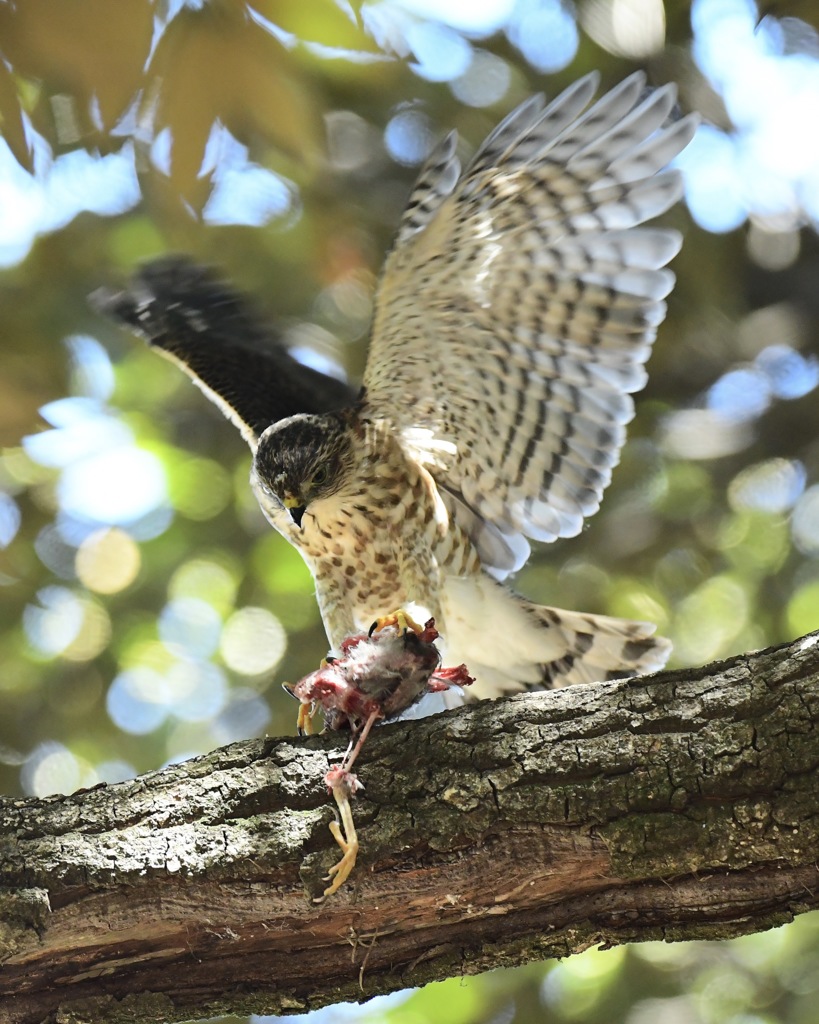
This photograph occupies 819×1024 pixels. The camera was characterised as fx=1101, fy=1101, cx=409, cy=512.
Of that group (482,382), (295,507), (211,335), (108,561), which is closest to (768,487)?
(482,382)

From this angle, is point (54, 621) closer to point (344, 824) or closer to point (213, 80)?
point (344, 824)

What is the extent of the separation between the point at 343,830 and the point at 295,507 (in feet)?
6.55

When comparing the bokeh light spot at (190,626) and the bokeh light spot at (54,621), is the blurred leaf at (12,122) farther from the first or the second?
the bokeh light spot at (190,626)

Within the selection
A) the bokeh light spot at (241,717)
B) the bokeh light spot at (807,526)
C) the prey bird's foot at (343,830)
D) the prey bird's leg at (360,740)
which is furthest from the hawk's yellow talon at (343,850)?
the bokeh light spot at (807,526)

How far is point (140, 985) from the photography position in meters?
2.47

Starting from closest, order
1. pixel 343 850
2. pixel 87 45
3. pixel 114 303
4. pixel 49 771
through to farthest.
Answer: pixel 87 45, pixel 343 850, pixel 114 303, pixel 49 771

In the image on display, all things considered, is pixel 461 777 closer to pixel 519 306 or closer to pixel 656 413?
pixel 519 306

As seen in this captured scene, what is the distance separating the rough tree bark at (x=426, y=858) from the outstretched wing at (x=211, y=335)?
2.42 metres

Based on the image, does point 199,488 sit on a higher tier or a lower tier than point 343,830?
lower

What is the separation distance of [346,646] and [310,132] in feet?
6.44

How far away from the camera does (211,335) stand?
4.78 metres

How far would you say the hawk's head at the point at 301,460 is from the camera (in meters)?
4.20

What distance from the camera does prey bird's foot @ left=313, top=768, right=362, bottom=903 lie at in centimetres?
236

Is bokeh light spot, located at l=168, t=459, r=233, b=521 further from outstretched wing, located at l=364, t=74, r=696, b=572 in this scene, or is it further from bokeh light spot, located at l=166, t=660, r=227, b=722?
outstretched wing, located at l=364, t=74, r=696, b=572
